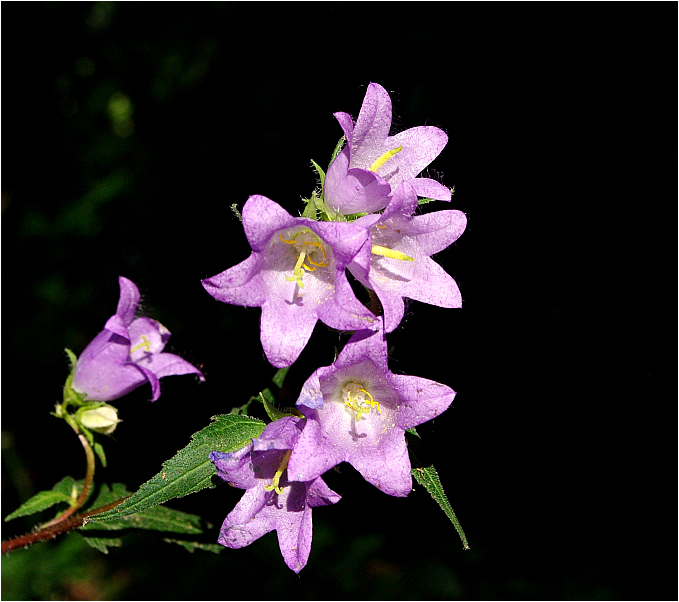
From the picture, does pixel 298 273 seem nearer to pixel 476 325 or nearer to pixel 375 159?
pixel 375 159

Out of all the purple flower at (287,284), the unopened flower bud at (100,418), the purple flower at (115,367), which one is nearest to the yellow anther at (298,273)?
the purple flower at (287,284)

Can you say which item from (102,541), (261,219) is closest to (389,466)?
(261,219)

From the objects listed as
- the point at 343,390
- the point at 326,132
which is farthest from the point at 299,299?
the point at 326,132

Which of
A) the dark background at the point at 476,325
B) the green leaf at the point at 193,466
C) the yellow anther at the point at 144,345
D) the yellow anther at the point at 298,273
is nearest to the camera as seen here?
the green leaf at the point at 193,466

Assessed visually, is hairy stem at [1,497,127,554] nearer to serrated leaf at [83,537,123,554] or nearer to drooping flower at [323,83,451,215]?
serrated leaf at [83,537,123,554]

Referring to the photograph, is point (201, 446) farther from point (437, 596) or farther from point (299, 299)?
point (437, 596)

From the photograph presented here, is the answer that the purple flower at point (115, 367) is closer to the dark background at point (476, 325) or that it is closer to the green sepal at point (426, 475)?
the green sepal at point (426, 475)
